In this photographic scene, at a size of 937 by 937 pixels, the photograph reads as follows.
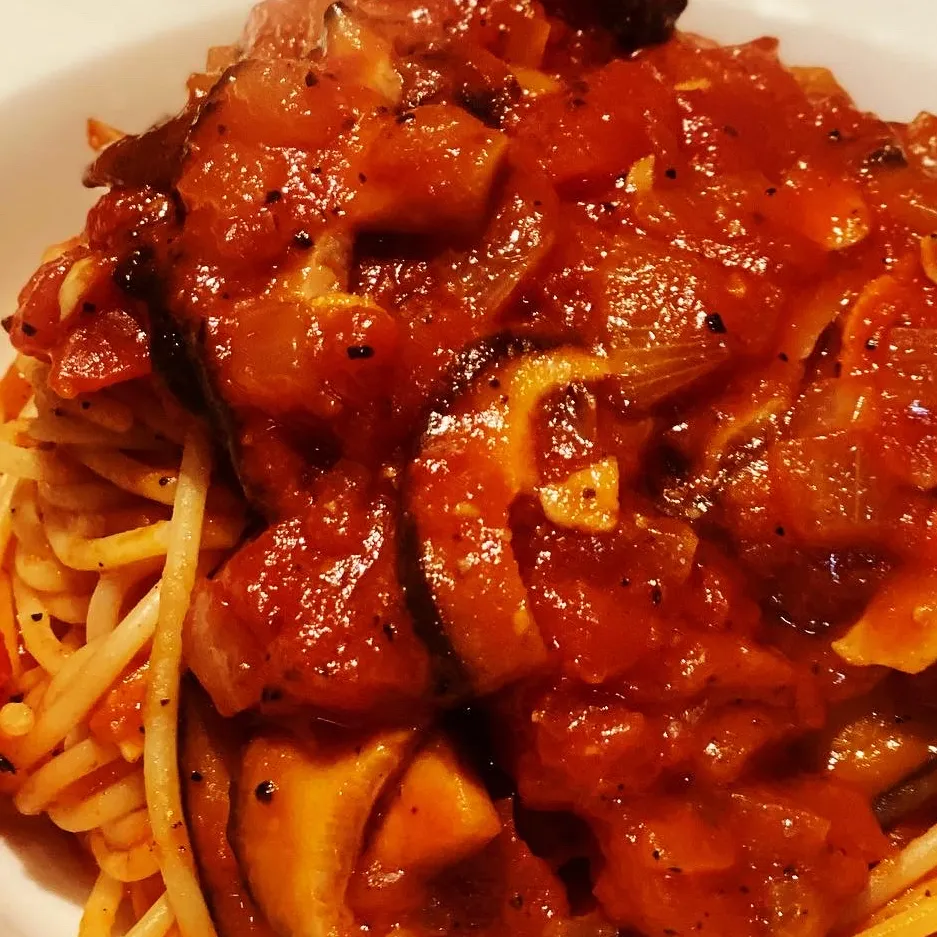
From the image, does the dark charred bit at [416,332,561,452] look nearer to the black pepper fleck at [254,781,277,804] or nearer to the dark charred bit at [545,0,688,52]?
the black pepper fleck at [254,781,277,804]

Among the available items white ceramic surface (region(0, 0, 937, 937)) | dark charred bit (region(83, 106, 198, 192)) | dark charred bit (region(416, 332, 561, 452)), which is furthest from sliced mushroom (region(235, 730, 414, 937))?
white ceramic surface (region(0, 0, 937, 937))

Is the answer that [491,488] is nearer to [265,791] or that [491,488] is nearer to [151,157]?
[265,791]

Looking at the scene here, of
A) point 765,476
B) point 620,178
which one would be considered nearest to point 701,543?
point 765,476

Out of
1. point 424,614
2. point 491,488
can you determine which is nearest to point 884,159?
point 491,488

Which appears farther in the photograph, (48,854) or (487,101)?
(48,854)

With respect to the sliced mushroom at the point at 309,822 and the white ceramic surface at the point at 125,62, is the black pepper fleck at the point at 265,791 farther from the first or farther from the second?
the white ceramic surface at the point at 125,62
